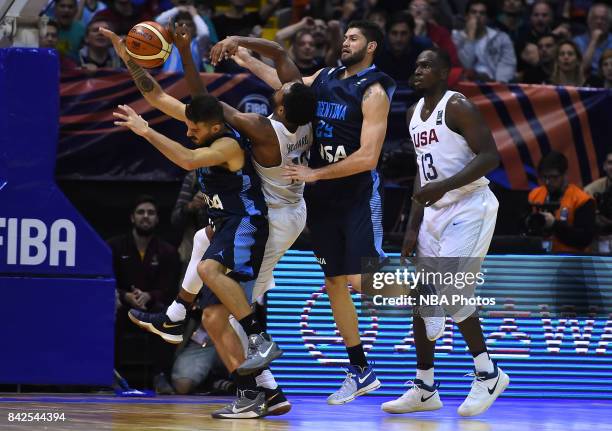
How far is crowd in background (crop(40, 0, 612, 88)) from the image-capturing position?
11.7m

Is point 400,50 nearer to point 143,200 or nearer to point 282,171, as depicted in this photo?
point 143,200

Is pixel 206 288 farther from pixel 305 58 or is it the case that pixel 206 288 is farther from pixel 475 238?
pixel 305 58

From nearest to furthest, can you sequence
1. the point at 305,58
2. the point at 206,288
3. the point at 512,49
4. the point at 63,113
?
1. the point at 206,288
2. the point at 63,113
3. the point at 305,58
4. the point at 512,49

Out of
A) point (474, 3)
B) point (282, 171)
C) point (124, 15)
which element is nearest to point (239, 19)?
point (124, 15)

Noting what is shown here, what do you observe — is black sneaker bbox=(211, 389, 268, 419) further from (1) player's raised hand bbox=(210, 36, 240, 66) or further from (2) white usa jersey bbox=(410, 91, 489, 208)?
(1) player's raised hand bbox=(210, 36, 240, 66)

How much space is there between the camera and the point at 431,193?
7.62 metres

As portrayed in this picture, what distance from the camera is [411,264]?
27.8 ft

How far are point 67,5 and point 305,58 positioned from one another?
103 inches

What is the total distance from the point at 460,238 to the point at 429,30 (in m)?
5.66

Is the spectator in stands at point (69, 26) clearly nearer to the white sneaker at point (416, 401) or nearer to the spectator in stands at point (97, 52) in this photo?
the spectator in stands at point (97, 52)

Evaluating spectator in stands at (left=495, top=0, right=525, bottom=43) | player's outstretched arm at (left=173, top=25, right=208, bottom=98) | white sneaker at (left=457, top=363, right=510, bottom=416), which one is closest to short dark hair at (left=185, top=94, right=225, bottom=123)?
player's outstretched arm at (left=173, top=25, right=208, bottom=98)

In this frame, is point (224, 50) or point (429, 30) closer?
point (224, 50)

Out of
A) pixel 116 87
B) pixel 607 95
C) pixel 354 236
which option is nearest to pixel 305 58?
pixel 116 87

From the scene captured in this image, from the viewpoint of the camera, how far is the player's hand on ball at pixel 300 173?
7508 millimetres
